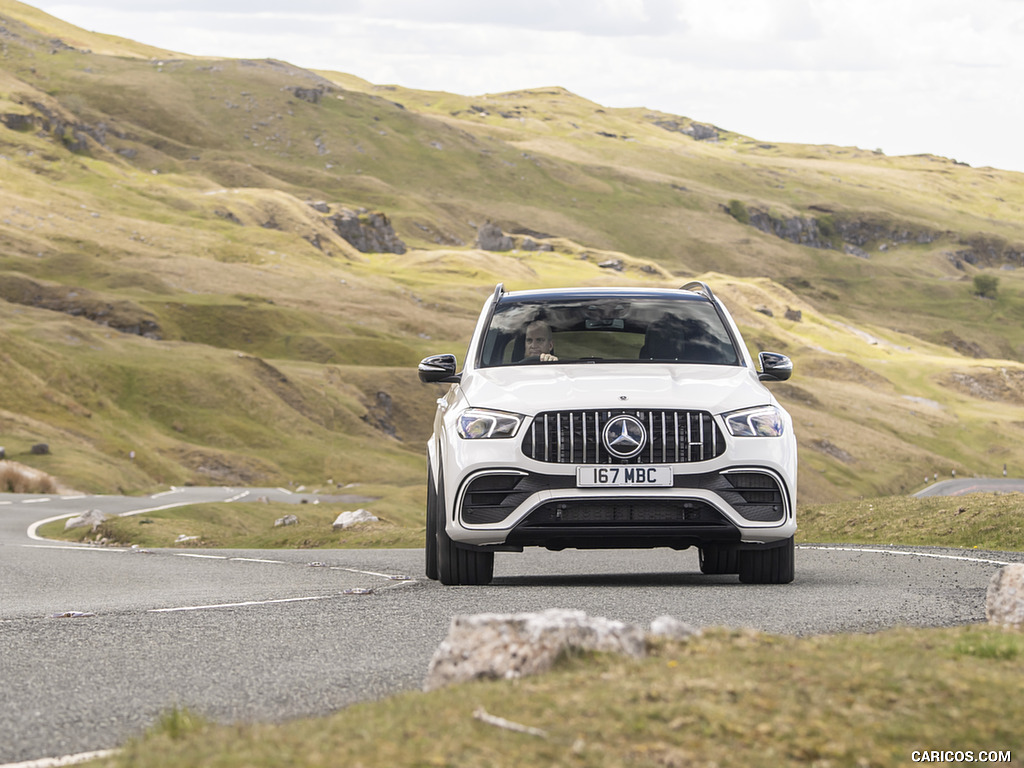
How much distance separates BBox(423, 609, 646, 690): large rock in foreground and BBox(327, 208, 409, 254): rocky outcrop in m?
190

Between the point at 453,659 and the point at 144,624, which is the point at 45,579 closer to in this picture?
the point at 144,624

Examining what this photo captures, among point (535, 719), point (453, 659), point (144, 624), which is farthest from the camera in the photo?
point (144, 624)

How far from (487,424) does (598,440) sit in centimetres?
88

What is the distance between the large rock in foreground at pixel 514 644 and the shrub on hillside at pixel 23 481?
163 feet

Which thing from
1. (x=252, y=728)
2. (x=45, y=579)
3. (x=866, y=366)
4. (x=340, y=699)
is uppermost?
(x=252, y=728)

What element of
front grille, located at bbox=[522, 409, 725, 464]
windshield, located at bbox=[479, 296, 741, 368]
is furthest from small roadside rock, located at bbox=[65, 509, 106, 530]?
front grille, located at bbox=[522, 409, 725, 464]

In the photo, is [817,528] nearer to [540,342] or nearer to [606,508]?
[540,342]

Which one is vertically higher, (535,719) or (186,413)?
(535,719)

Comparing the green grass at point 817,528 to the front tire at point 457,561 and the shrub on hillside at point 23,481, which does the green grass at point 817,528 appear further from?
the shrub on hillside at point 23,481

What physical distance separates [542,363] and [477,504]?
1.74 meters

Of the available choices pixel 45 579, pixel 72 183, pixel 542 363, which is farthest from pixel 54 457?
pixel 72 183

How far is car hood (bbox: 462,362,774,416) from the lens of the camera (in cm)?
957

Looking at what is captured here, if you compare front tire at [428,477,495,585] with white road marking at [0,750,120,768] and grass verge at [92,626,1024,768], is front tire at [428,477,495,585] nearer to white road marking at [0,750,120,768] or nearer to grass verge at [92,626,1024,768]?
grass verge at [92,626,1024,768]

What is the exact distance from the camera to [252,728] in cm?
459
